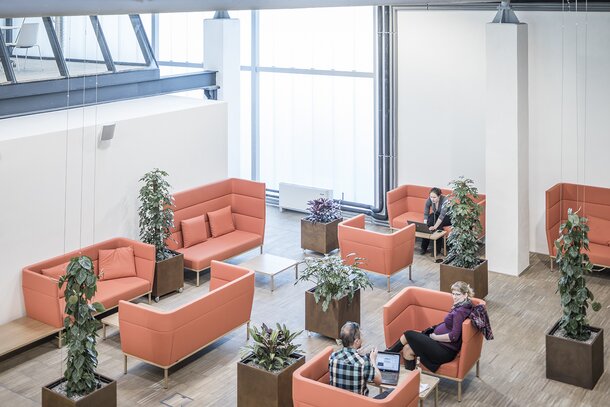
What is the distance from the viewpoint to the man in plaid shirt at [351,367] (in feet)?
25.6

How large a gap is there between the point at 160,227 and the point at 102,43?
4.06 metres

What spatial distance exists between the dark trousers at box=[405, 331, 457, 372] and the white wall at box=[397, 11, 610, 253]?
18.4 ft

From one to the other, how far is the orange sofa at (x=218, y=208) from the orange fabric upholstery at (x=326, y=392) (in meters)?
5.06

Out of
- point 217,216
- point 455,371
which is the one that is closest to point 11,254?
point 217,216

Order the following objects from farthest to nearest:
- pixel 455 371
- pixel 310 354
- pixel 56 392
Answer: pixel 310 354, pixel 455 371, pixel 56 392

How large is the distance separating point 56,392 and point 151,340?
1359 millimetres

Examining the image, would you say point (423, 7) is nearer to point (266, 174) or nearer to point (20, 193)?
point (266, 174)

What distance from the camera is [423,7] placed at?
15125 mm

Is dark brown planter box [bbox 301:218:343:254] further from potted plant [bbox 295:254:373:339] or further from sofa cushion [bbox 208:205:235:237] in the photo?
potted plant [bbox 295:254:373:339]

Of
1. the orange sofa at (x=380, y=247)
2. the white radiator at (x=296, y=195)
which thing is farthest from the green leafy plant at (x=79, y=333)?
the white radiator at (x=296, y=195)

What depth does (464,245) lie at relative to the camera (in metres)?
12.0

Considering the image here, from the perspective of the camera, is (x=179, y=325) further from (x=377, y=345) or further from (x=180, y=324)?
(x=377, y=345)

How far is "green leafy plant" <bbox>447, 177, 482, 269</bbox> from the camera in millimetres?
11906

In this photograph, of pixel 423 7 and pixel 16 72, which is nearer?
pixel 16 72
